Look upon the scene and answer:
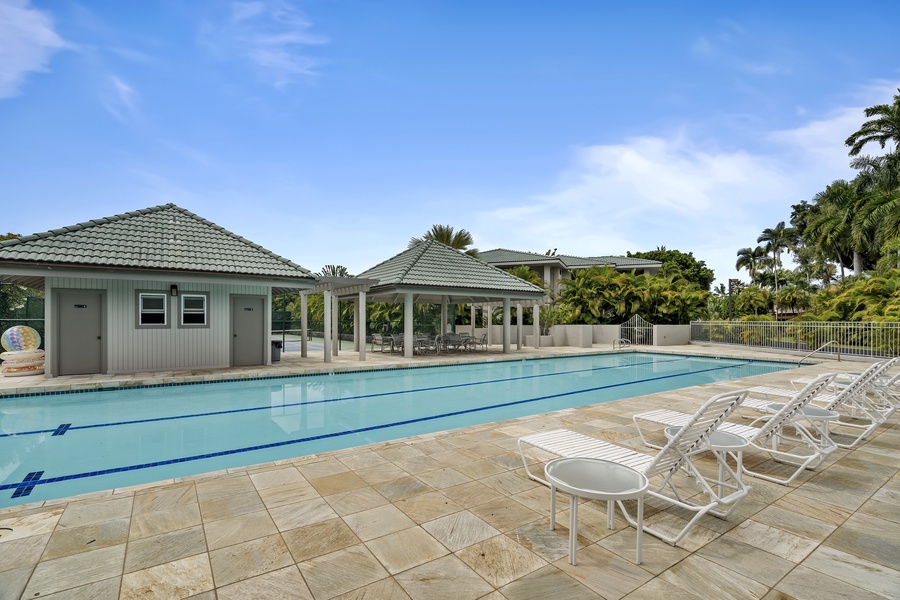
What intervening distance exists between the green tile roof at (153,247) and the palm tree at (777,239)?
5570cm

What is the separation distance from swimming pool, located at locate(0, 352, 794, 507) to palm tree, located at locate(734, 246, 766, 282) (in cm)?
5308

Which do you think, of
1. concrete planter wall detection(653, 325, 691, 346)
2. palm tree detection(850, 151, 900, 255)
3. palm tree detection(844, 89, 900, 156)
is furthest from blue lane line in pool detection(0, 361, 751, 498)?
palm tree detection(844, 89, 900, 156)

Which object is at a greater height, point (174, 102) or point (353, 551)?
point (174, 102)

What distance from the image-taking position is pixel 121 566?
2.67 meters

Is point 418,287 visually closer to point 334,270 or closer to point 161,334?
point 161,334

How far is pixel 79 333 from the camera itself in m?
10.9

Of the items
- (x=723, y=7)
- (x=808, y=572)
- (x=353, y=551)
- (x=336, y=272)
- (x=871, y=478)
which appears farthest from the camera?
(x=336, y=272)

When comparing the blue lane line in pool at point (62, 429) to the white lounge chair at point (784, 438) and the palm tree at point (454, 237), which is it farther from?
the palm tree at point (454, 237)

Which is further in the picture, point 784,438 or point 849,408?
point 849,408

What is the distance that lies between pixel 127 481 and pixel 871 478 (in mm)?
7427

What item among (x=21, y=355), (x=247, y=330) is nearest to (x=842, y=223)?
(x=247, y=330)

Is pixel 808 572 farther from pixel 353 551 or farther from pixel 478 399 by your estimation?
pixel 478 399

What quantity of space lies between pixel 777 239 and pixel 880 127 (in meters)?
27.5

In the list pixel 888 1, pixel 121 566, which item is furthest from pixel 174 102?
pixel 888 1
